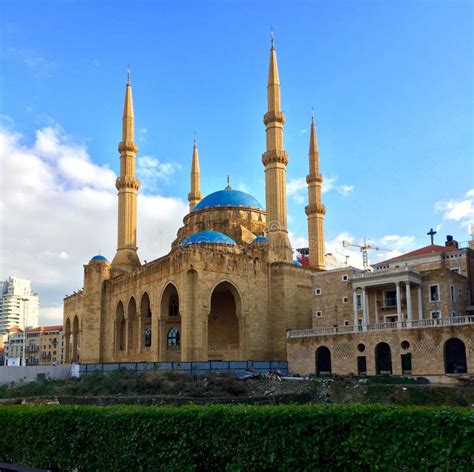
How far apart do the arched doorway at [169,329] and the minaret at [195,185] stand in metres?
22.5

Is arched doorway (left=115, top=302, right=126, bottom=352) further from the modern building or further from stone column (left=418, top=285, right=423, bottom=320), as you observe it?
the modern building

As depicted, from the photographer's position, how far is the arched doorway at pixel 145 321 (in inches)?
1780

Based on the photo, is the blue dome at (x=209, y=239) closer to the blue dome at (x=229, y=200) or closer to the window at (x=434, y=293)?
the blue dome at (x=229, y=200)

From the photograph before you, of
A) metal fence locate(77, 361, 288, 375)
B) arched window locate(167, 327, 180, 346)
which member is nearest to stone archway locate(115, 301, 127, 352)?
arched window locate(167, 327, 180, 346)

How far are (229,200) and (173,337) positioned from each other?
14925 millimetres

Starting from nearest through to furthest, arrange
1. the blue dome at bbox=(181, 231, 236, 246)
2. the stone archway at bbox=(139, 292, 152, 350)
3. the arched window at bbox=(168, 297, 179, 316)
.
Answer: the blue dome at bbox=(181, 231, 236, 246) < the arched window at bbox=(168, 297, 179, 316) < the stone archway at bbox=(139, 292, 152, 350)

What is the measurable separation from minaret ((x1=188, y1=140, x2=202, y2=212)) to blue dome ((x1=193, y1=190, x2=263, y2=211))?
11.4 meters

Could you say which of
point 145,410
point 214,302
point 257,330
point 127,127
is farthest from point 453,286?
point 127,127

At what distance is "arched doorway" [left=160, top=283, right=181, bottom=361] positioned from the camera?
136 feet

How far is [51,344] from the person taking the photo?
104 meters

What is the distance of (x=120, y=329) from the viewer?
164ft

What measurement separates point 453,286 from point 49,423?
90.7 feet

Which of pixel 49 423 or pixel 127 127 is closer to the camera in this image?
pixel 49 423

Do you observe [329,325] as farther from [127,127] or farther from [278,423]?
[278,423]
